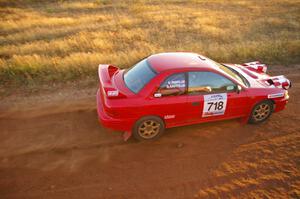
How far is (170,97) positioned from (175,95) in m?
0.11

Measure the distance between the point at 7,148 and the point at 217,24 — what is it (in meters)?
12.8

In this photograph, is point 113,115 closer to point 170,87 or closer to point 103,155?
point 103,155

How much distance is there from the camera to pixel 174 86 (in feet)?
17.4

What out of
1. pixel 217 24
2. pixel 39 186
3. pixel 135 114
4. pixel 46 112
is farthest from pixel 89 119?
pixel 217 24

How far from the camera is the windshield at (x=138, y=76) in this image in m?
5.32

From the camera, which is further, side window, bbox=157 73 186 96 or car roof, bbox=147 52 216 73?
car roof, bbox=147 52 216 73

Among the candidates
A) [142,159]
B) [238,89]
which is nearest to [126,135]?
[142,159]

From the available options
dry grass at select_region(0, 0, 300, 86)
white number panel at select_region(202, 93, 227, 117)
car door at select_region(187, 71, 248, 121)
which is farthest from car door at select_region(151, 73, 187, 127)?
dry grass at select_region(0, 0, 300, 86)

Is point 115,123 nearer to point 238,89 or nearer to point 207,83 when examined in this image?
point 207,83

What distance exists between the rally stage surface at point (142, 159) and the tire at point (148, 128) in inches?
6.2

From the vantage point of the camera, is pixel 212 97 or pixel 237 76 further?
pixel 237 76

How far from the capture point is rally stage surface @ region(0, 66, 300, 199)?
4.54 meters

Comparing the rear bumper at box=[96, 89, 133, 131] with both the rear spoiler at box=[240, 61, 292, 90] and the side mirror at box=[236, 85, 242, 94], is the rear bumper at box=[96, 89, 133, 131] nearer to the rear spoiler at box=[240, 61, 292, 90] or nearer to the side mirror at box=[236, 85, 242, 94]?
the side mirror at box=[236, 85, 242, 94]

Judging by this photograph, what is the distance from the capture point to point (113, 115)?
5.16 m
